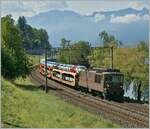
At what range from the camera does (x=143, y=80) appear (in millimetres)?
57875

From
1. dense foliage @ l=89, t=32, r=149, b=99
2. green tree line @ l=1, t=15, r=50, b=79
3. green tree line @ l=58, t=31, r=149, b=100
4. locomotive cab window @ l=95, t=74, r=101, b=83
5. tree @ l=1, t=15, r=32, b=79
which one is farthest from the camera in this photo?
green tree line @ l=58, t=31, r=149, b=100

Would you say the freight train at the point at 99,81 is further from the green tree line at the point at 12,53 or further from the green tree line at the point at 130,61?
the green tree line at the point at 130,61

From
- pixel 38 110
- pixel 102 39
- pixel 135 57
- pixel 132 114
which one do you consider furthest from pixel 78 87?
Answer: pixel 102 39

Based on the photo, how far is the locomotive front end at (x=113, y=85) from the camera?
42.1 m

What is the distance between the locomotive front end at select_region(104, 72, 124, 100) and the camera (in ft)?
138

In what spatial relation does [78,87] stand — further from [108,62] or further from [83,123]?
[83,123]

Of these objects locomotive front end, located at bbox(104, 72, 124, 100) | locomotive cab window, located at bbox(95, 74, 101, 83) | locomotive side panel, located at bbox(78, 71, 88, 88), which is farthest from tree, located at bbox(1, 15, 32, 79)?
locomotive front end, located at bbox(104, 72, 124, 100)

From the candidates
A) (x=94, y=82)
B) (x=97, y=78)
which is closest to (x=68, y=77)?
(x=94, y=82)

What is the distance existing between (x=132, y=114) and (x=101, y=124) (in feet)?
19.7

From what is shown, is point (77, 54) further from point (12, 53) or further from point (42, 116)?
point (42, 116)

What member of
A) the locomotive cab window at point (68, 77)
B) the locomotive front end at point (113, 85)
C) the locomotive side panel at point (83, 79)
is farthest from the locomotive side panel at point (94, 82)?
the locomotive cab window at point (68, 77)

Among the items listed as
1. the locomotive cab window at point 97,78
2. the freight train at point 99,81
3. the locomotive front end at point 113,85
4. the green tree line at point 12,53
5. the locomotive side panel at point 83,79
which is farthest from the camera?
the green tree line at point 12,53

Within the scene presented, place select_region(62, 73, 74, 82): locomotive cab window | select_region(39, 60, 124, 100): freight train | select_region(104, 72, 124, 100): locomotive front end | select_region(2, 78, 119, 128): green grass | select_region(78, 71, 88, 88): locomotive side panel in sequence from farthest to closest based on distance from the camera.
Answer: select_region(62, 73, 74, 82): locomotive cab window → select_region(78, 71, 88, 88): locomotive side panel → select_region(39, 60, 124, 100): freight train → select_region(104, 72, 124, 100): locomotive front end → select_region(2, 78, 119, 128): green grass

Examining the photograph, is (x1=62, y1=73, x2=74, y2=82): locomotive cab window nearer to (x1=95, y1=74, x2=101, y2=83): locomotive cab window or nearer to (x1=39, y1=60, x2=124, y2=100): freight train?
(x1=39, y1=60, x2=124, y2=100): freight train
